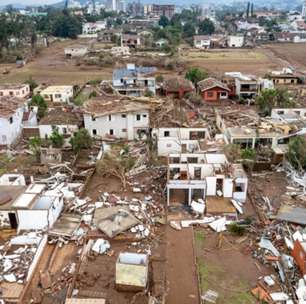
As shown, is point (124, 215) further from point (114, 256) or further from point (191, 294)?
point (191, 294)

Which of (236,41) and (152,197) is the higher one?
(236,41)

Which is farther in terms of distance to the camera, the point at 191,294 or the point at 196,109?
the point at 196,109

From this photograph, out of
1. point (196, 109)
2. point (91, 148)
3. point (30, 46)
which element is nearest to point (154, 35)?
point (30, 46)

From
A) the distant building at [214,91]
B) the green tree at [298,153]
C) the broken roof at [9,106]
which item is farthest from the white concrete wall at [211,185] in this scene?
the distant building at [214,91]

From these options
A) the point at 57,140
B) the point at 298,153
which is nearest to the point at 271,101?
the point at 298,153

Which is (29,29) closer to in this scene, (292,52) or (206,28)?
(206,28)

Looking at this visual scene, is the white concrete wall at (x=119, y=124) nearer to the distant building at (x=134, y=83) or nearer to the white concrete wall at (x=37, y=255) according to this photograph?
the distant building at (x=134, y=83)
